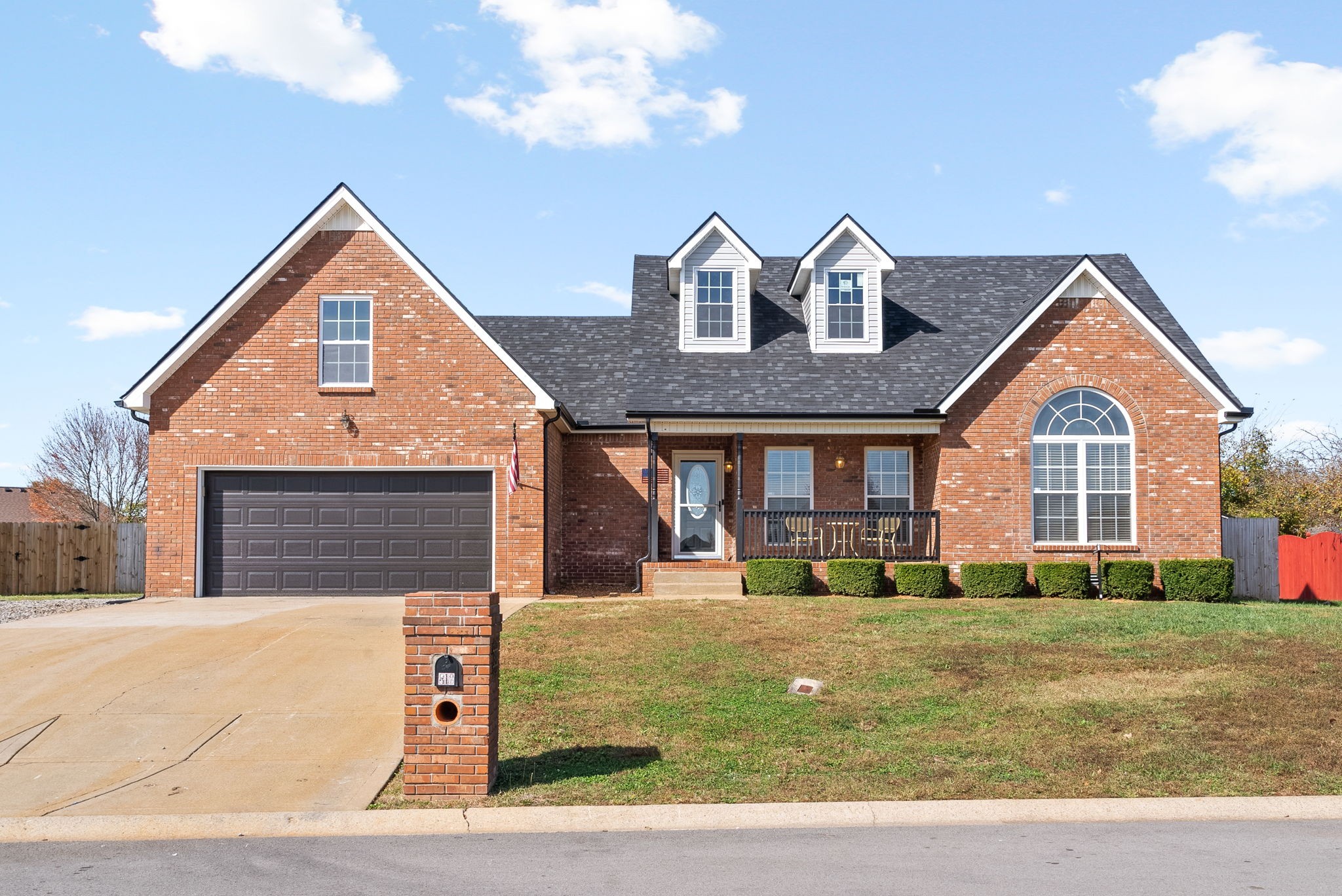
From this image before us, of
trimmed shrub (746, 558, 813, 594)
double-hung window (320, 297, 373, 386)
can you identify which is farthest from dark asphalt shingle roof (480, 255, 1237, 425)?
double-hung window (320, 297, 373, 386)

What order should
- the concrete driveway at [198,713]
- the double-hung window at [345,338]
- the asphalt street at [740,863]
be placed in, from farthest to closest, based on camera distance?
the double-hung window at [345,338] → the concrete driveway at [198,713] → the asphalt street at [740,863]

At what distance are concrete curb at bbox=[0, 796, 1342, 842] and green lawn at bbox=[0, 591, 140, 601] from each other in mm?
16654

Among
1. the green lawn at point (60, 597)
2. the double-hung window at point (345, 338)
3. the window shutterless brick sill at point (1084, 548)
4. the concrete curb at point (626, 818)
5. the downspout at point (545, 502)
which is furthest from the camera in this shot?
the green lawn at point (60, 597)

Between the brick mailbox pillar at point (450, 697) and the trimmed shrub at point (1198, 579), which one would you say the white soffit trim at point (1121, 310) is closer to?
the trimmed shrub at point (1198, 579)

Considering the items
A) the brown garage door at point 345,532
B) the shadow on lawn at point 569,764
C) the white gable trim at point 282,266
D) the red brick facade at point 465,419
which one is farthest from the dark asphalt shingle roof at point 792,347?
the shadow on lawn at point 569,764

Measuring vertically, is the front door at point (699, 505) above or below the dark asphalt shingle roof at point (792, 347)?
below

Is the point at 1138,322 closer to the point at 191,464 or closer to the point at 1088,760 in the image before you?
the point at 1088,760

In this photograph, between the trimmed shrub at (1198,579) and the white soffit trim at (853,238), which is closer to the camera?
the trimmed shrub at (1198,579)

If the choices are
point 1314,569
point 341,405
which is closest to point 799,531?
point 341,405

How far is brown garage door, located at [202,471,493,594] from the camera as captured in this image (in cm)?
1803

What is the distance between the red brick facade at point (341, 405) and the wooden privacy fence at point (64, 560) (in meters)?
7.16

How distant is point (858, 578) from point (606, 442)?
6059 millimetres

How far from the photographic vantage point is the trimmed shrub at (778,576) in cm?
1803

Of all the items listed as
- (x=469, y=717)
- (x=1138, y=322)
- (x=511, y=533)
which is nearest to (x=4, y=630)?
(x=511, y=533)
